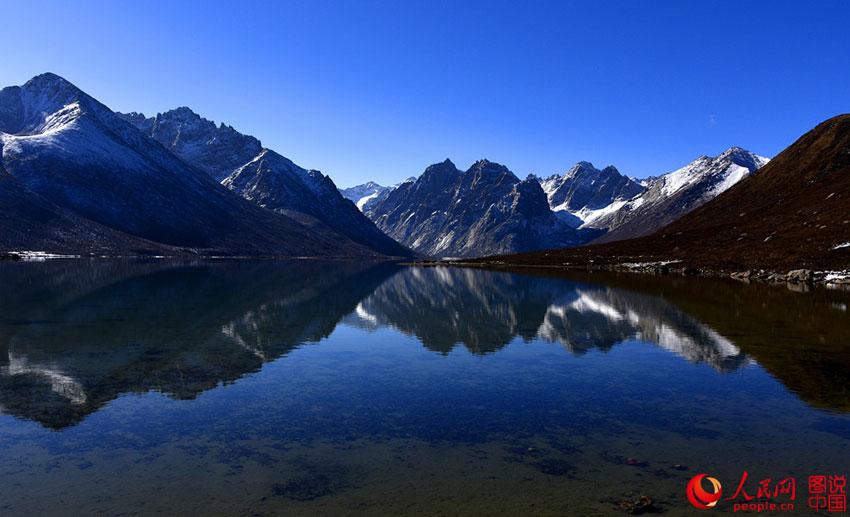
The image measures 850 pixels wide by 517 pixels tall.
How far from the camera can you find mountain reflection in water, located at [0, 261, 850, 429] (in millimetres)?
23281

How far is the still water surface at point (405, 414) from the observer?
42.4ft

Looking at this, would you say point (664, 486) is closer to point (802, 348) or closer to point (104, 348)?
point (802, 348)

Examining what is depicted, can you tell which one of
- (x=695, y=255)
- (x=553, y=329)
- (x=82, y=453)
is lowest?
(x=82, y=453)

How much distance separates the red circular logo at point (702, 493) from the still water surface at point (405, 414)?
1.16ft

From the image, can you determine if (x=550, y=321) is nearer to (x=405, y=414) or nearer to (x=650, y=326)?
(x=650, y=326)

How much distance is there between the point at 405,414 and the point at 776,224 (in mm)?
146131

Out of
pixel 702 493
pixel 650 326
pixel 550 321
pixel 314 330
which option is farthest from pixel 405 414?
pixel 550 321

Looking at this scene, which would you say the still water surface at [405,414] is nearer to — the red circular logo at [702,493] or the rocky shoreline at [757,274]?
the red circular logo at [702,493]

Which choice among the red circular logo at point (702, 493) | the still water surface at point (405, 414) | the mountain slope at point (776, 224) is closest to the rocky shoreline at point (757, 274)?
the mountain slope at point (776, 224)

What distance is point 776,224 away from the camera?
445 ft

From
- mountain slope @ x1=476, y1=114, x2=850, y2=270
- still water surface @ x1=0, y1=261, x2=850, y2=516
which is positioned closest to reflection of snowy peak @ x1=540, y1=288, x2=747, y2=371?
still water surface @ x1=0, y1=261, x2=850, y2=516

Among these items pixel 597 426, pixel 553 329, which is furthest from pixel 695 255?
pixel 597 426

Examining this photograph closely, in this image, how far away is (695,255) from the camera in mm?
131375

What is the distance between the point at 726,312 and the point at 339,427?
42.6 m
